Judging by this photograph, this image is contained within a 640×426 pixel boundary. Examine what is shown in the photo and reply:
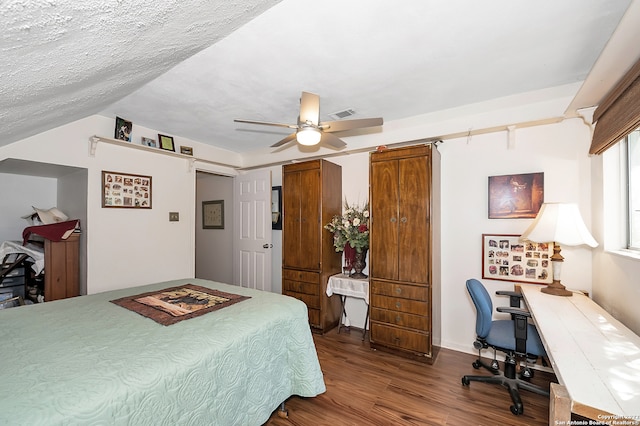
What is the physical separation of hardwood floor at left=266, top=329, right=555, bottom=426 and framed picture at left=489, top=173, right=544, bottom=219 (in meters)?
1.48

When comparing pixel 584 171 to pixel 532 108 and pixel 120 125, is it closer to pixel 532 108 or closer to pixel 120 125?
pixel 532 108

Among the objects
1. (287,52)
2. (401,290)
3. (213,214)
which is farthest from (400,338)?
(213,214)

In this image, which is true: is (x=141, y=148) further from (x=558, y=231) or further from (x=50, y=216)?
(x=558, y=231)

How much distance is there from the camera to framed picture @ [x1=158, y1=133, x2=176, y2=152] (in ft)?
11.4

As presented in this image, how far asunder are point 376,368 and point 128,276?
9.76 feet

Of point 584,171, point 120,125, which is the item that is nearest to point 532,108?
point 584,171

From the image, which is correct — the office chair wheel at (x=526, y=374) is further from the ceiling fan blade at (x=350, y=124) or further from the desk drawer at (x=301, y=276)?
the ceiling fan blade at (x=350, y=124)

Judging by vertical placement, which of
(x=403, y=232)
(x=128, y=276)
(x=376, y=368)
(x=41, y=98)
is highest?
(x=41, y=98)

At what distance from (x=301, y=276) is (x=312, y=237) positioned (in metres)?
0.53

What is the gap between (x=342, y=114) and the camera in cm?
291

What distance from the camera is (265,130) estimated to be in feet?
11.5

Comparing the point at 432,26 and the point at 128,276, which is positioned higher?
the point at 432,26

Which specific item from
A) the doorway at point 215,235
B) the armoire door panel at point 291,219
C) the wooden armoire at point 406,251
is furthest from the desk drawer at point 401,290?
the doorway at point 215,235

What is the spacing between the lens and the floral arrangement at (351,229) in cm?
322
